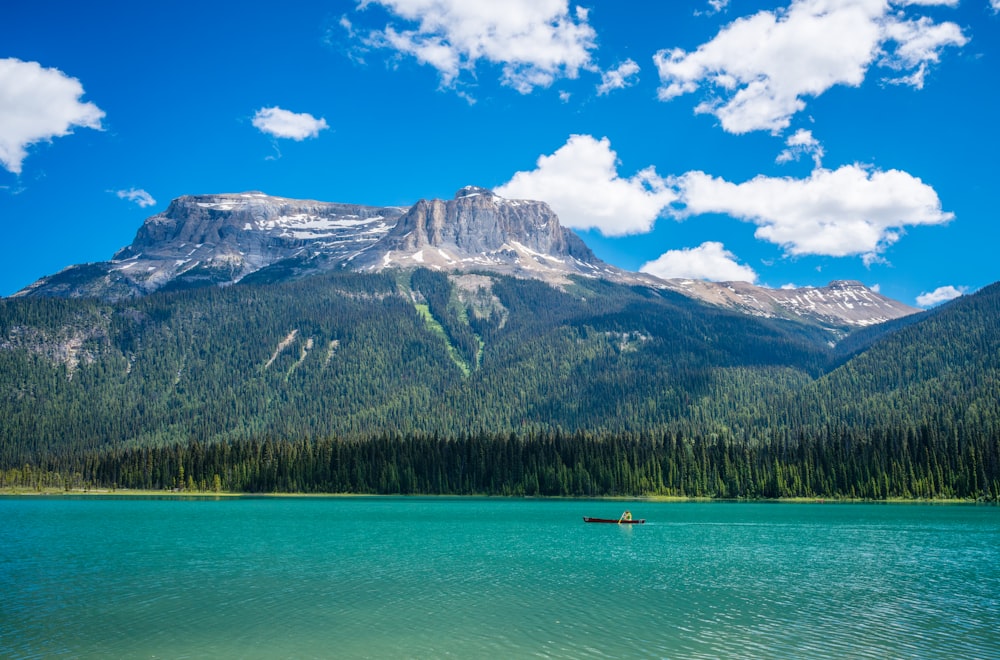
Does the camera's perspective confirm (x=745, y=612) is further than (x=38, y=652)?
Yes

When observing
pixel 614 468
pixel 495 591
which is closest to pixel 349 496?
pixel 614 468

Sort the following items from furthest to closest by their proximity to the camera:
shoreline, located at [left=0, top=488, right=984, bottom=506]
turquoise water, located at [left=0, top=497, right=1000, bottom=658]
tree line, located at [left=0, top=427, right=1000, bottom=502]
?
shoreline, located at [left=0, top=488, right=984, bottom=506], tree line, located at [left=0, top=427, right=1000, bottom=502], turquoise water, located at [left=0, top=497, right=1000, bottom=658]

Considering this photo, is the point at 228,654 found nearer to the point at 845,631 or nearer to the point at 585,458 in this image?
the point at 845,631

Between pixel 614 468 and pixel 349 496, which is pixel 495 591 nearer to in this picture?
pixel 614 468

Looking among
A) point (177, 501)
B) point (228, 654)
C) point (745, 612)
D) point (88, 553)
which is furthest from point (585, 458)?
point (228, 654)

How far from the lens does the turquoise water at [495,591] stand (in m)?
37.2

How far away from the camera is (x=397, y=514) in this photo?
418ft

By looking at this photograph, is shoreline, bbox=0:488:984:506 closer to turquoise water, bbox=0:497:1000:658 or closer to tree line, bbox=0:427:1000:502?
tree line, bbox=0:427:1000:502

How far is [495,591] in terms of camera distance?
5175 centimetres

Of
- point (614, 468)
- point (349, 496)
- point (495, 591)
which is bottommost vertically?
point (495, 591)

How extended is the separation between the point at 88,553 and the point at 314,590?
2970cm

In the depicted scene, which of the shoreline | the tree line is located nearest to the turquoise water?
the shoreline

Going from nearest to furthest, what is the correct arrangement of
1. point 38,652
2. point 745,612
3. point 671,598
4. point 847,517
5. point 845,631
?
1. point 38,652
2. point 845,631
3. point 745,612
4. point 671,598
5. point 847,517

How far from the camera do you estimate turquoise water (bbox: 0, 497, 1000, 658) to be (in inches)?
1464
